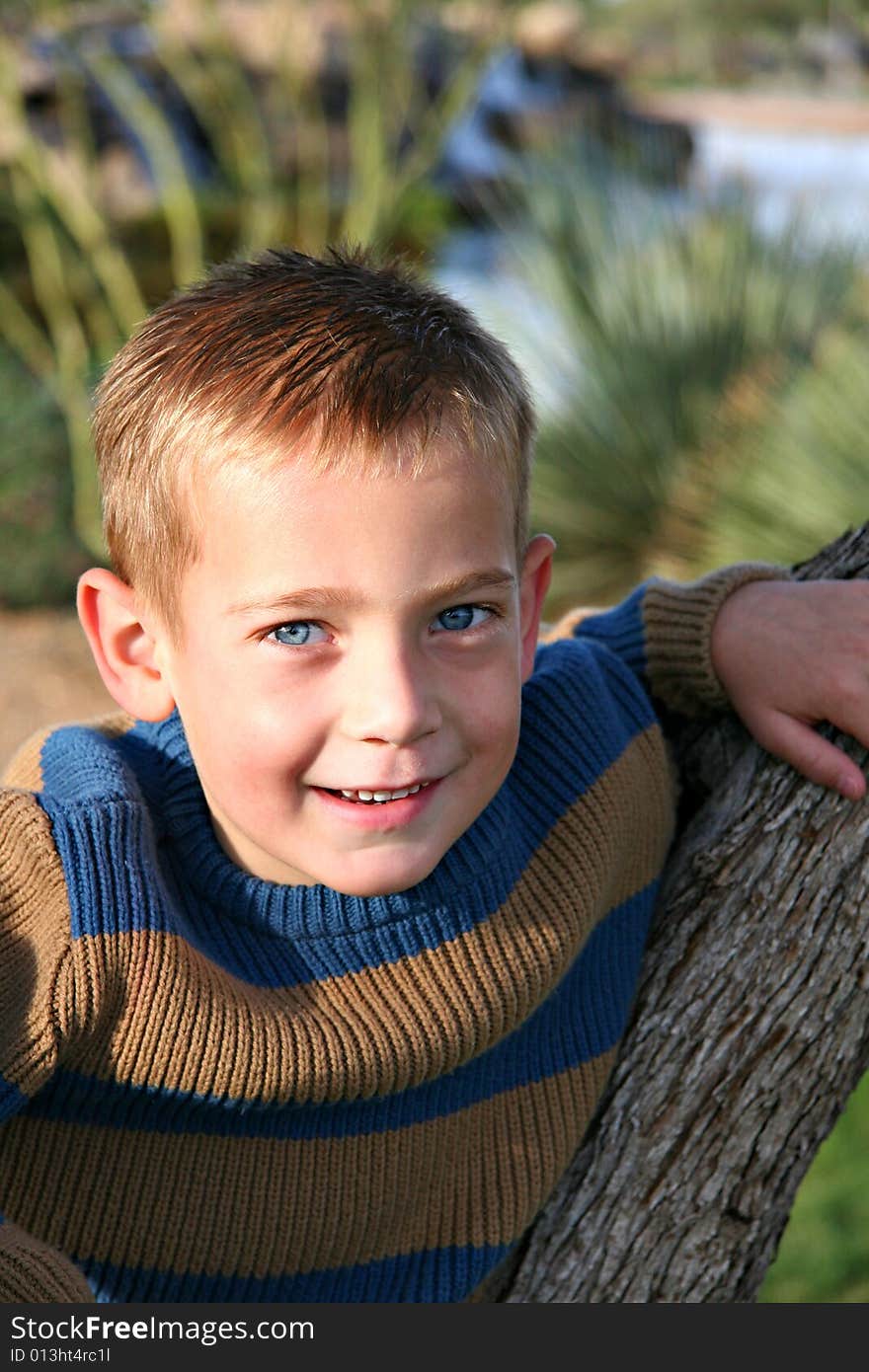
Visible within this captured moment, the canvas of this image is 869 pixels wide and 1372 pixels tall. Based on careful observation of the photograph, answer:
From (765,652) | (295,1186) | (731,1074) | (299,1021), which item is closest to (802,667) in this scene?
(765,652)

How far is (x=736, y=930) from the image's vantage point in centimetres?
172

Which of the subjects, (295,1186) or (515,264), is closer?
(295,1186)

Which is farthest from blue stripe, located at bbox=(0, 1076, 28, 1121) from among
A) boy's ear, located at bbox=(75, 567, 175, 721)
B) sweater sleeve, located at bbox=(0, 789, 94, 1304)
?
boy's ear, located at bbox=(75, 567, 175, 721)

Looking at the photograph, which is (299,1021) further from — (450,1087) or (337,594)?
(337,594)

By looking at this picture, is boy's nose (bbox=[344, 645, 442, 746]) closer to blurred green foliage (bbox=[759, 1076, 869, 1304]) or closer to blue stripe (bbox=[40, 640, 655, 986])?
blue stripe (bbox=[40, 640, 655, 986])

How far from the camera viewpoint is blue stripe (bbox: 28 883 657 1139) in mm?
1521

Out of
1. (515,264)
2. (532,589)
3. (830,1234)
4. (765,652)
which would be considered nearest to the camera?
(532,589)

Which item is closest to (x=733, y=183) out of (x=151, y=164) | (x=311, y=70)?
(x=311, y=70)

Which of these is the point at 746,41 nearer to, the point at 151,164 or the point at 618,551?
the point at 151,164

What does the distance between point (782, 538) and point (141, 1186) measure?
376 centimetres

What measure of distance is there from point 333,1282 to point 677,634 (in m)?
0.89

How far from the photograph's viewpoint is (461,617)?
1.42 metres

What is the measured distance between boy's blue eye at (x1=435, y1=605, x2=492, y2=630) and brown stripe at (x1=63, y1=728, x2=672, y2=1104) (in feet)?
1.28

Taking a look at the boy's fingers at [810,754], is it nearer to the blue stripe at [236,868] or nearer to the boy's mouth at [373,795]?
the blue stripe at [236,868]
